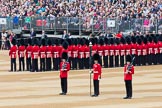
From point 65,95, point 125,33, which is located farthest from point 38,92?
point 125,33

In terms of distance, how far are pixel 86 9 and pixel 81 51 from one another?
1859 centimetres

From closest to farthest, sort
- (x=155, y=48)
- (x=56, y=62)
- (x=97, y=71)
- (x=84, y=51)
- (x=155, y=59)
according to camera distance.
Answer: (x=97, y=71)
(x=56, y=62)
(x=84, y=51)
(x=155, y=48)
(x=155, y=59)

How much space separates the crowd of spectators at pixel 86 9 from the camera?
58406 mm

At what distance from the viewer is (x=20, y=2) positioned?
71.2 metres

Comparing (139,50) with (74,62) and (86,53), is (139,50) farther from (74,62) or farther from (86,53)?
(74,62)

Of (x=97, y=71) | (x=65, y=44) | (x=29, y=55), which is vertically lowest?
(x=97, y=71)

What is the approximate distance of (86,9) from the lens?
6369 centimetres

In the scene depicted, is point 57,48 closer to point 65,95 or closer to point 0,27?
point 65,95

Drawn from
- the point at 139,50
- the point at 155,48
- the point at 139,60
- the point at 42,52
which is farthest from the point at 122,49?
the point at 42,52

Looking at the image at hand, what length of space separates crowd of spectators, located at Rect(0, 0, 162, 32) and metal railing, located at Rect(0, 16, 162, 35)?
9cm

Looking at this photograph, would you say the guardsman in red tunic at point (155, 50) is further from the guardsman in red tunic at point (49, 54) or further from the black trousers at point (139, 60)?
the guardsman in red tunic at point (49, 54)

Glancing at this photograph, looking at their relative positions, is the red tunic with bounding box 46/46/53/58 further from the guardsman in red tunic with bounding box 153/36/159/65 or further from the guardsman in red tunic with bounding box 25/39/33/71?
the guardsman in red tunic with bounding box 153/36/159/65

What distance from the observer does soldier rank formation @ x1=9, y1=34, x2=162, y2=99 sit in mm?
44344

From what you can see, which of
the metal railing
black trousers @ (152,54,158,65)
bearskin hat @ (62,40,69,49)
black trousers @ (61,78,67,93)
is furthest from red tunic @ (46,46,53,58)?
the metal railing
